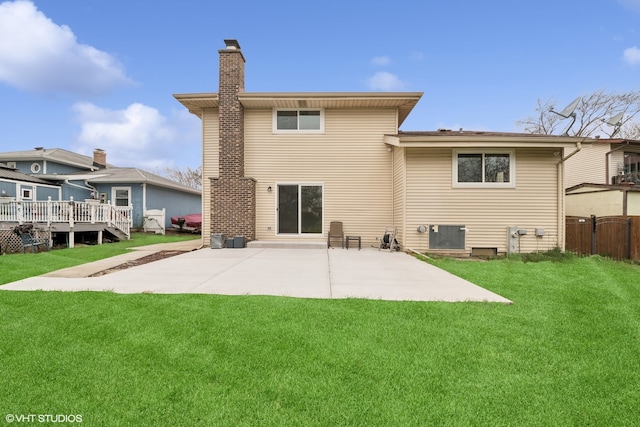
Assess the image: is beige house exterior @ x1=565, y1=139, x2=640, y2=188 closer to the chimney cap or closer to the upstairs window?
the upstairs window

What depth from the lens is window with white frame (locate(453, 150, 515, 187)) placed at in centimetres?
984

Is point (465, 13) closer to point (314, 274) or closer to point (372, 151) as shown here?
point (372, 151)

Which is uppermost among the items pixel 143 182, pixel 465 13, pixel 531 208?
pixel 465 13

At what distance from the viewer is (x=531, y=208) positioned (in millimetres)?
9836

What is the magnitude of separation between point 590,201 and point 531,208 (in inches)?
198

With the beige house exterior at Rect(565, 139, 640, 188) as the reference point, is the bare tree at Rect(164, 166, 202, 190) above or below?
above

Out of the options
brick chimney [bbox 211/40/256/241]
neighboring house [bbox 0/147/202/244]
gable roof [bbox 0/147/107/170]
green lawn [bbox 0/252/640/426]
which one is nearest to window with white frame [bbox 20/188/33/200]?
neighboring house [bbox 0/147/202/244]

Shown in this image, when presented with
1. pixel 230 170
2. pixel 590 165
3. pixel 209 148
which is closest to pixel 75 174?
pixel 209 148

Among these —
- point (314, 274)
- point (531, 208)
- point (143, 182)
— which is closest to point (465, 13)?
point (531, 208)

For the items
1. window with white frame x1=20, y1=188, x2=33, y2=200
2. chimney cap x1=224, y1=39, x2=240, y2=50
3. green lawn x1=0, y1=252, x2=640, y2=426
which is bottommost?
green lawn x1=0, y1=252, x2=640, y2=426

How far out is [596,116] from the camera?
78.0ft

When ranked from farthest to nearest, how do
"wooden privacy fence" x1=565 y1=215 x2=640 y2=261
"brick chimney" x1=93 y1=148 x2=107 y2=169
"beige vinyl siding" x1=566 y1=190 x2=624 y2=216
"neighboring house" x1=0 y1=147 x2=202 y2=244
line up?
"brick chimney" x1=93 y1=148 x2=107 y2=169, "neighboring house" x1=0 y1=147 x2=202 y2=244, "beige vinyl siding" x1=566 y1=190 x2=624 y2=216, "wooden privacy fence" x1=565 y1=215 x2=640 y2=261

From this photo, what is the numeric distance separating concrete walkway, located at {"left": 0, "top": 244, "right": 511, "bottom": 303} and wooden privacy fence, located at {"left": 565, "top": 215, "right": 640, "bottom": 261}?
6.41 m

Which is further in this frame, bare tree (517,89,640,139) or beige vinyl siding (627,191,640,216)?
bare tree (517,89,640,139)
